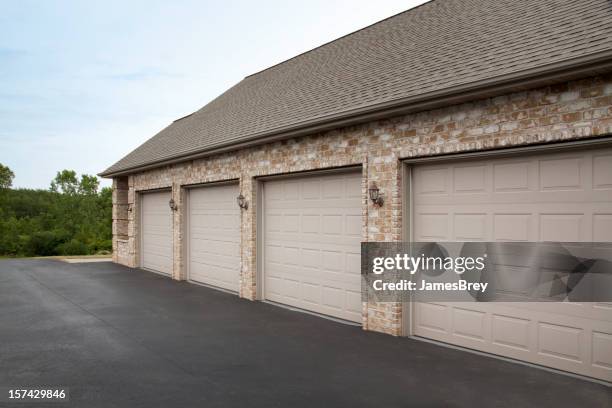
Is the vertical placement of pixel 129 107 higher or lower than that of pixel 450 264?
higher

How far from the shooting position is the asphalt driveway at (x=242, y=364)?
197 inches

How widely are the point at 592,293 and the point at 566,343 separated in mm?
677

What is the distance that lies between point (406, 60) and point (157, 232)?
10.4m

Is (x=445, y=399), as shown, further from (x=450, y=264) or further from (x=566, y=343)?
(x=450, y=264)

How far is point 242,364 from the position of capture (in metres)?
6.16

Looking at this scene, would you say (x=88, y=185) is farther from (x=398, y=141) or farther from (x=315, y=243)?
(x=398, y=141)

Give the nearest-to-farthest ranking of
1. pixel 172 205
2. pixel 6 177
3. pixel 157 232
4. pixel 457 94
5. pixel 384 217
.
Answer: pixel 457 94 → pixel 384 217 → pixel 172 205 → pixel 157 232 → pixel 6 177

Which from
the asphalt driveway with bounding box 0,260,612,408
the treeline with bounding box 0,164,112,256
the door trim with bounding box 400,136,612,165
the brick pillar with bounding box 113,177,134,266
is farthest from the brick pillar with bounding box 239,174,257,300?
the treeline with bounding box 0,164,112,256

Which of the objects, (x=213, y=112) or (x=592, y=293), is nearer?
(x=592, y=293)

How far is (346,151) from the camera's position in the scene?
27.8 ft

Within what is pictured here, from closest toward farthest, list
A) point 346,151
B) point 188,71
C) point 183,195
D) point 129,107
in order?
point 346,151, point 183,195, point 188,71, point 129,107

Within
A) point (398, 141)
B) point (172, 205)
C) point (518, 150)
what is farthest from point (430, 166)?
point (172, 205)

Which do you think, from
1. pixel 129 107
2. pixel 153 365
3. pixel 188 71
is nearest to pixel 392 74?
pixel 153 365

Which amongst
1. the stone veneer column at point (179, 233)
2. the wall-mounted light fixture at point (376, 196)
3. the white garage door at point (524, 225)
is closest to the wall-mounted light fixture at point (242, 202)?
the stone veneer column at point (179, 233)
